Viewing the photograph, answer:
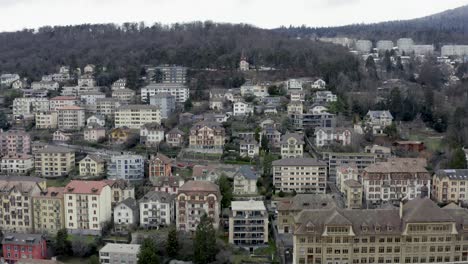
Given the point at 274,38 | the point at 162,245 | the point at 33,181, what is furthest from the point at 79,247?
the point at 274,38

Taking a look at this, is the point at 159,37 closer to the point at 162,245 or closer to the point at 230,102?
the point at 230,102

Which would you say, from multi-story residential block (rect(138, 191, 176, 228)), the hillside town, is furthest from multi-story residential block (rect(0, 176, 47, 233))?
multi-story residential block (rect(138, 191, 176, 228))

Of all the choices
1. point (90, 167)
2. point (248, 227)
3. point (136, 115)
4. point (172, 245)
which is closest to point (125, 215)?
point (172, 245)

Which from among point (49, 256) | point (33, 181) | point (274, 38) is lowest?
point (49, 256)

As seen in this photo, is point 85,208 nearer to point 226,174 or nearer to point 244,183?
point 226,174

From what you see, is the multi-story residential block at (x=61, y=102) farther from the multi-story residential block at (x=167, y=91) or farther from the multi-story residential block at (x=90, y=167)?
the multi-story residential block at (x=90, y=167)
